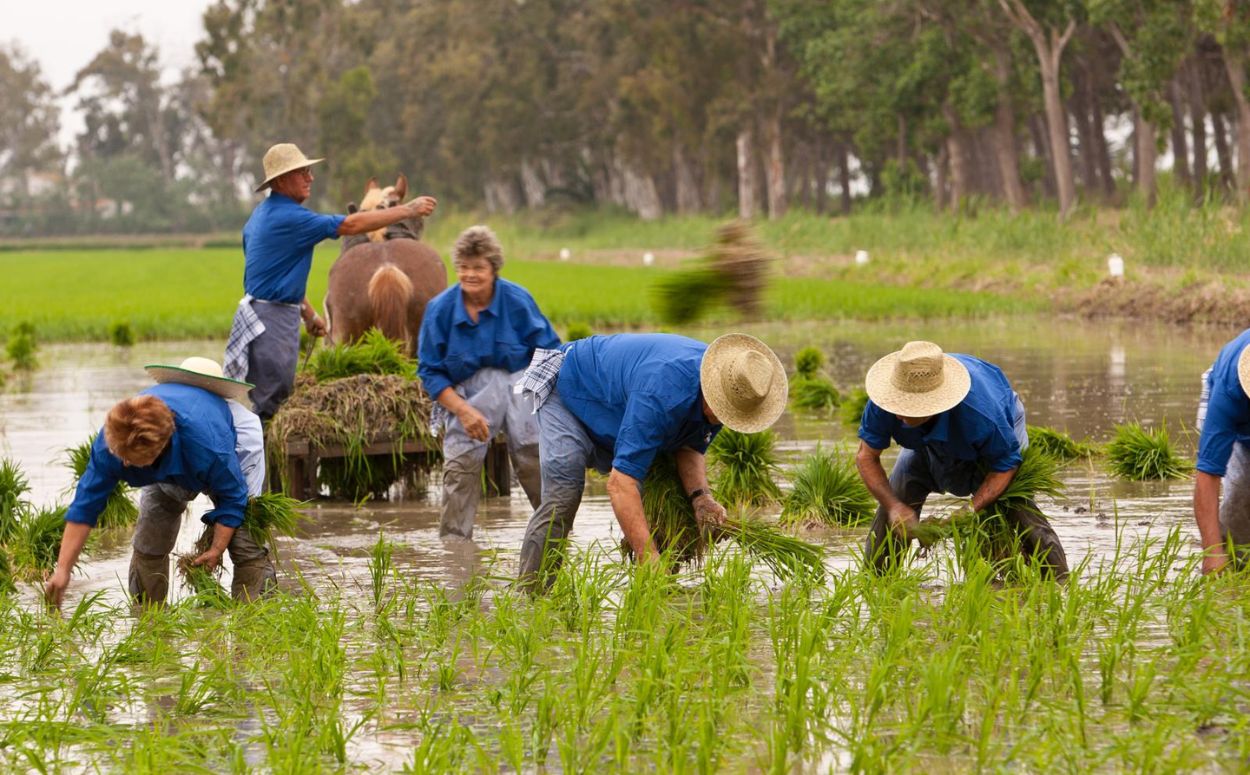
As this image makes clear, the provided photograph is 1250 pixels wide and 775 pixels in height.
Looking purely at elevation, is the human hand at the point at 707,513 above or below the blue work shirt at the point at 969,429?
below

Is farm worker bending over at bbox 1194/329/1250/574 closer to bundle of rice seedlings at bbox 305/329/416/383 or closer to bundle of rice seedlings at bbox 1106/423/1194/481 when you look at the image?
bundle of rice seedlings at bbox 1106/423/1194/481

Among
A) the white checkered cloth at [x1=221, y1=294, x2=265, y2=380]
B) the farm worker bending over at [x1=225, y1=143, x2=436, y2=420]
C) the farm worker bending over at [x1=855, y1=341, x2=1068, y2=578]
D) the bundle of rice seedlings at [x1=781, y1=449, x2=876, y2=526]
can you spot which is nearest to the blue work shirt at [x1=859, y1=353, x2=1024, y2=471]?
the farm worker bending over at [x1=855, y1=341, x2=1068, y2=578]

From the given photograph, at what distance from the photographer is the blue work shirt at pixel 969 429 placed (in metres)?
6.51

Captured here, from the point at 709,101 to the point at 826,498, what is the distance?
43074mm

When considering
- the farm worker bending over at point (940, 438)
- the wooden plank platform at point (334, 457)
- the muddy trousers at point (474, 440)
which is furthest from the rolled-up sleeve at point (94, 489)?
the wooden plank platform at point (334, 457)

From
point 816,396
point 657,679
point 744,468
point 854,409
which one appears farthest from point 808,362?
point 657,679

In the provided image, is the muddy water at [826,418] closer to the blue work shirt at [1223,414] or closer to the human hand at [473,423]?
the human hand at [473,423]

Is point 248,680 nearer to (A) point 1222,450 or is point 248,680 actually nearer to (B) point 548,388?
(B) point 548,388

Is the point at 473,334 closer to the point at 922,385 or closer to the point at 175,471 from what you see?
the point at 175,471

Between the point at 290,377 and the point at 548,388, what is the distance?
10.6 feet

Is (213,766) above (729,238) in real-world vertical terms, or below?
below

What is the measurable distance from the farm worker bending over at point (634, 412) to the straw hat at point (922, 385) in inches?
15.2

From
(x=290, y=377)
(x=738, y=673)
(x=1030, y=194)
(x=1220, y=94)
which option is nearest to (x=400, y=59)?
(x=1030, y=194)

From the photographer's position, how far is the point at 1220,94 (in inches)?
1487
